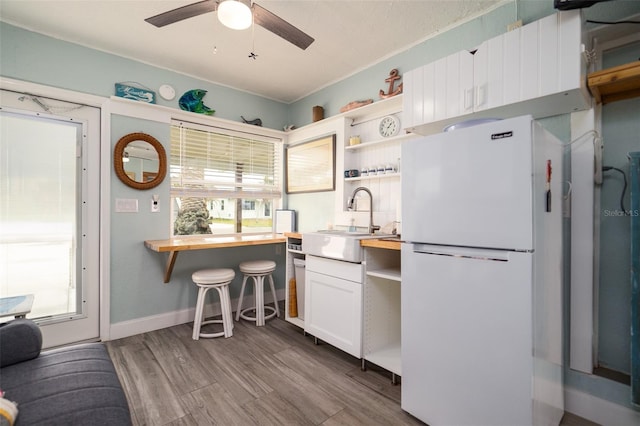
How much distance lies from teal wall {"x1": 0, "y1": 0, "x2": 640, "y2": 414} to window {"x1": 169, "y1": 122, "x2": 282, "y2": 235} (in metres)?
0.21

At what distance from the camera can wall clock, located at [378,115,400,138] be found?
2.67 m

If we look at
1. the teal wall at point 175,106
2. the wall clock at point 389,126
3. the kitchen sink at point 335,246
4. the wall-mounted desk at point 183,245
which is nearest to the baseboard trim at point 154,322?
the teal wall at point 175,106

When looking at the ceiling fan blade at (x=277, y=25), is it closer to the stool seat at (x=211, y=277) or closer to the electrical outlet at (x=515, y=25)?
the electrical outlet at (x=515, y=25)

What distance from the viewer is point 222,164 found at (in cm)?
344

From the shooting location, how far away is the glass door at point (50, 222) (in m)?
2.34

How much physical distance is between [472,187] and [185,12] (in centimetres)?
189

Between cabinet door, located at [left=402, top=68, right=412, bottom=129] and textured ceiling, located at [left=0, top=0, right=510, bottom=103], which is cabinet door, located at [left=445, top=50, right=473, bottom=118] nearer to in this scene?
cabinet door, located at [left=402, top=68, right=412, bottom=129]

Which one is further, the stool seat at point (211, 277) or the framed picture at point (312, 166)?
the framed picture at point (312, 166)

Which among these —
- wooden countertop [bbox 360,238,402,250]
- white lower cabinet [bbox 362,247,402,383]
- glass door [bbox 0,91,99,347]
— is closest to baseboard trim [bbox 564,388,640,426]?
white lower cabinet [bbox 362,247,402,383]

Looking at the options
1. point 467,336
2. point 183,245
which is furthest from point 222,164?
point 467,336

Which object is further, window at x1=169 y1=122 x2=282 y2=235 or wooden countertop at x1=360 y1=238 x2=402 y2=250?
window at x1=169 y1=122 x2=282 y2=235

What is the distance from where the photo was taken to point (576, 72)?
1.44 metres

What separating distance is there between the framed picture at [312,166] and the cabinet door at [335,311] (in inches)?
47.1

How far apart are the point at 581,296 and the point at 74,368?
262 centimetres
